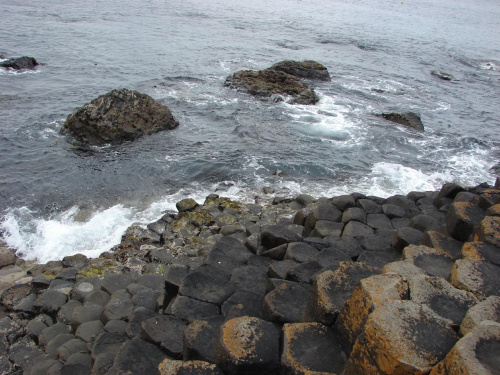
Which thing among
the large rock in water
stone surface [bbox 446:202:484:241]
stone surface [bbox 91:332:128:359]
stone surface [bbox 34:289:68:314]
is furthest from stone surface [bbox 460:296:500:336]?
the large rock in water

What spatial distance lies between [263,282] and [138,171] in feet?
27.1

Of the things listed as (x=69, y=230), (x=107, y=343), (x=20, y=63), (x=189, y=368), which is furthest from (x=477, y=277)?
(x=20, y=63)

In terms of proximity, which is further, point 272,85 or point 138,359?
point 272,85

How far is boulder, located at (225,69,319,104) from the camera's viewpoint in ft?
68.4

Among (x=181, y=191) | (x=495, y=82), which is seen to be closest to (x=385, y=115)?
(x=181, y=191)

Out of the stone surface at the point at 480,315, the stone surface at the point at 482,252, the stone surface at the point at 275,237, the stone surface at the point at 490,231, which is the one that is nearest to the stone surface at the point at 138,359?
the stone surface at the point at 275,237

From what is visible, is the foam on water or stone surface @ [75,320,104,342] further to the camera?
the foam on water

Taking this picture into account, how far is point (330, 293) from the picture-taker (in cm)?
434

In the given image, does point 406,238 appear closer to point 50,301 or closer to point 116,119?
point 50,301

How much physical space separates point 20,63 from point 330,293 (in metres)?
23.9

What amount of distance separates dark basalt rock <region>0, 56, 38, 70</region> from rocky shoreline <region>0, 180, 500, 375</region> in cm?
1673

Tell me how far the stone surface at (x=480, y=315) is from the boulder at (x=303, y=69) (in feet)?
73.5

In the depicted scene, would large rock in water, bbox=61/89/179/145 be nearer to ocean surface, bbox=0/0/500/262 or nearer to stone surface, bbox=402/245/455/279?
ocean surface, bbox=0/0/500/262

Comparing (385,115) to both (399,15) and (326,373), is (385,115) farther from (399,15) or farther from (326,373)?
(399,15)
